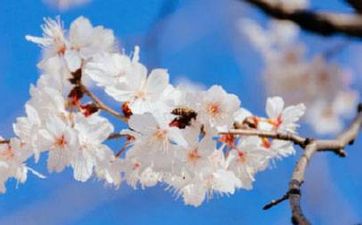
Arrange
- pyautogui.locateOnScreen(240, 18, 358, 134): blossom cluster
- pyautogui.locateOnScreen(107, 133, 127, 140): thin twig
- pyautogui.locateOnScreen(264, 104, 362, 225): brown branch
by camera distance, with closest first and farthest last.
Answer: pyautogui.locateOnScreen(264, 104, 362, 225): brown branch → pyautogui.locateOnScreen(107, 133, 127, 140): thin twig → pyautogui.locateOnScreen(240, 18, 358, 134): blossom cluster

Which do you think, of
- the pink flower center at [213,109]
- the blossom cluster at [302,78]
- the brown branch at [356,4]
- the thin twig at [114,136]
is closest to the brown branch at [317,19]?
the brown branch at [356,4]

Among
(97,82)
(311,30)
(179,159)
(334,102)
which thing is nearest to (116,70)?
(97,82)

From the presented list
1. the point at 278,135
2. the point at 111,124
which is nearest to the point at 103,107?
the point at 111,124

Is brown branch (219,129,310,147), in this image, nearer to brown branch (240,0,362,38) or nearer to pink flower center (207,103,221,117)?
pink flower center (207,103,221,117)

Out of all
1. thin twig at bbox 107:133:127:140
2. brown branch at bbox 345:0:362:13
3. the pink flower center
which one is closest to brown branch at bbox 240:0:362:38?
brown branch at bbox 345:0:362:13

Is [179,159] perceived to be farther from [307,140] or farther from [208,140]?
[307,140]

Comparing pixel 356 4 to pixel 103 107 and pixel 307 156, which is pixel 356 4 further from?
pixel 103 107
